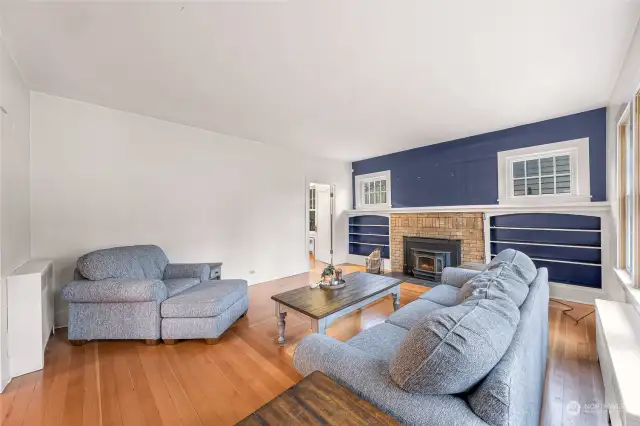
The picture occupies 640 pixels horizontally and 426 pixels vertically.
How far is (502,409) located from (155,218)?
3.95 meters

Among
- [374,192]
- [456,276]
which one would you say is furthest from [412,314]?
[374,192]

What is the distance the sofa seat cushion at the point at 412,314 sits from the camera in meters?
1.96

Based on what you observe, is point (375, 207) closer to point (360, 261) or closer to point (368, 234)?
point (368, 234)

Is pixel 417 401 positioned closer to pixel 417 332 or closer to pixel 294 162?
pixel 417 332

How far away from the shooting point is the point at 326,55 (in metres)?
2.13

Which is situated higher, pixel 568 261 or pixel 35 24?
pixel 35 24

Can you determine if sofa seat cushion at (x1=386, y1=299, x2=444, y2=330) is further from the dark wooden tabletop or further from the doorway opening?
the doorway opening

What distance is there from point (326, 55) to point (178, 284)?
9.12 ft

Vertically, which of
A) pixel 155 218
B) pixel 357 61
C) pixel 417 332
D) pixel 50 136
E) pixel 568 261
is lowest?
pixel 568 261

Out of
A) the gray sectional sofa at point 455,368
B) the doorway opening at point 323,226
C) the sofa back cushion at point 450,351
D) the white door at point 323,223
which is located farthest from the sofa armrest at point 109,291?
the white door at point 323,223

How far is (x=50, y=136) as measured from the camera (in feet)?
9.25

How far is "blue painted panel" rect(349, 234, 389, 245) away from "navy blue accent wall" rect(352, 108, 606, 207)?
902 millimetres

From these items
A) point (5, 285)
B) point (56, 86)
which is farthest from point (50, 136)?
point (5, 285)

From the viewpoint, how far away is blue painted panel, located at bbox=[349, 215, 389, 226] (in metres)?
5.90
